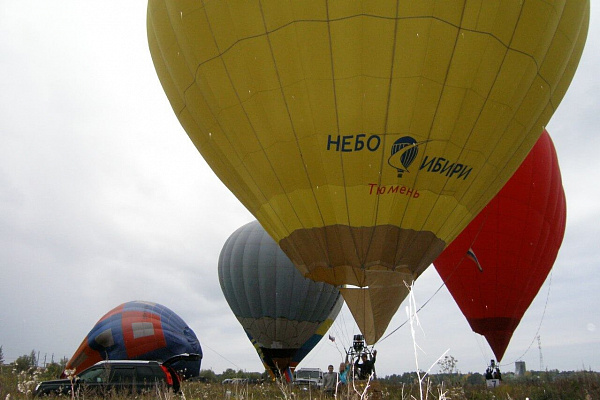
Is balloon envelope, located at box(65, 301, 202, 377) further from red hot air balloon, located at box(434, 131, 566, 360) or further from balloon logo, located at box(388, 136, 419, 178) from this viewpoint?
balloon logo, located at box(388, 136, 419, 178)

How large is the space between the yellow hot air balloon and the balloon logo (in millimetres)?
20

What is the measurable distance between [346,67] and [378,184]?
1820mm

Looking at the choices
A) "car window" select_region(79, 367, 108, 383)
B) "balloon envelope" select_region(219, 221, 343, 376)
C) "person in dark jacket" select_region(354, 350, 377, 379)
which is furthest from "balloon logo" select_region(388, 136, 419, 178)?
"balloon envelope" select_region(219, 221, 343, 376)

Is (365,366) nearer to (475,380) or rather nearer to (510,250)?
(510,250)

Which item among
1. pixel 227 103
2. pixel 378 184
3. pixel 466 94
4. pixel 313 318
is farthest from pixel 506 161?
pixel 313 318

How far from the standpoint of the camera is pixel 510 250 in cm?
1605

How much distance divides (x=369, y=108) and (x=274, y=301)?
545 inches

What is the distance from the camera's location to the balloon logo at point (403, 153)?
25.7 ft

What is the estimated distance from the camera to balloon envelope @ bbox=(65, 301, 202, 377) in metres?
20.0

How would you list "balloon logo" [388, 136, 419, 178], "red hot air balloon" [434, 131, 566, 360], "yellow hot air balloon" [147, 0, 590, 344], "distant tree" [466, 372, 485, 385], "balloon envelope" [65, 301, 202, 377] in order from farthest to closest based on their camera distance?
"distant tree" [466, 372, 485, 385] < "balloon envelope" [65, 301, 202, 377] < "red hot air balloon" [434, 131, 566, 360] < "balloon logo" [388, 136, 419, 178] < "yellow hot air balloon" [147, 0, 590, 344]

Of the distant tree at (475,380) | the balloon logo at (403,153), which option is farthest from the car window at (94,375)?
the distant tree at (475,380)

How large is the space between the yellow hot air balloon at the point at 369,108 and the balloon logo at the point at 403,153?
0.02 m

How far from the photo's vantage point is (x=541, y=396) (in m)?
12.1

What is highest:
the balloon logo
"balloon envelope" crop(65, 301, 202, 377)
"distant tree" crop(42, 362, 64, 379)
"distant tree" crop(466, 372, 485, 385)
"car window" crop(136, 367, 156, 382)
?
the balloon logo
